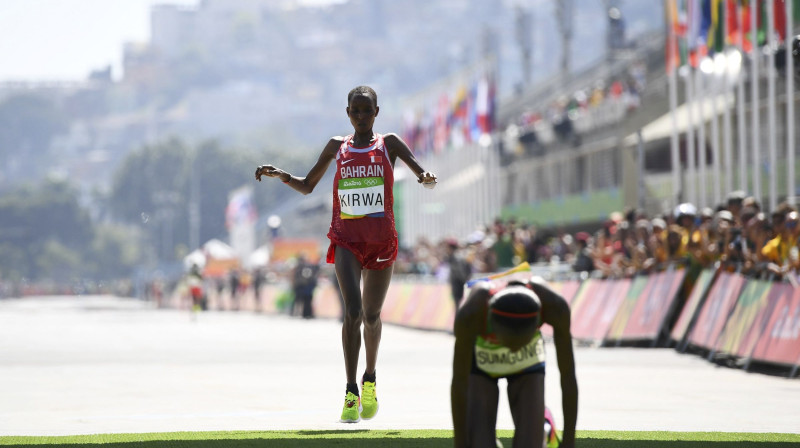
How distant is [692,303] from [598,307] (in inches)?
140

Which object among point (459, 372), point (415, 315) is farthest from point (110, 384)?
point (415, 315)

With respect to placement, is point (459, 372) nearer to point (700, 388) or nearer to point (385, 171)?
point (385, 171)

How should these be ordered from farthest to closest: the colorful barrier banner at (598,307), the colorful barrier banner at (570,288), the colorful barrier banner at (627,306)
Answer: the colorful barrier banner at (570,288) → the colorful barrier banner at (598,307) → the colorful barrier banner at (627,306)

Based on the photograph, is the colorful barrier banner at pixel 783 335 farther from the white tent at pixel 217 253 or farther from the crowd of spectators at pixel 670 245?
the white tent at pixel 217 253

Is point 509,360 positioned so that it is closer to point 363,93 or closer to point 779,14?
point 363,93

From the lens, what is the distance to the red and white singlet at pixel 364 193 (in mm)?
10773

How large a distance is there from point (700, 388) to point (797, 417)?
9.04ft

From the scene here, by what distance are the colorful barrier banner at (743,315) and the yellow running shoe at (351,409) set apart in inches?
251

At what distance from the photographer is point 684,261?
775 inches

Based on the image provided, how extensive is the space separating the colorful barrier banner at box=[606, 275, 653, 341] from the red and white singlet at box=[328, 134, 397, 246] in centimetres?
1037

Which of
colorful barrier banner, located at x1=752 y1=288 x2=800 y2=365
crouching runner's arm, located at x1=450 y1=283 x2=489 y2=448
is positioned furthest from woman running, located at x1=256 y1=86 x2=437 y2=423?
colorful barrier banner, located at x1=752 y1=288 x2=800 y2=365

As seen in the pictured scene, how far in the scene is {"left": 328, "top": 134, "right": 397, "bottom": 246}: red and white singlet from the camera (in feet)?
35.3

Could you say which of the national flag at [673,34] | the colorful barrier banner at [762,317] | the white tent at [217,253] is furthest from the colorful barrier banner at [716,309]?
the white tent at [217,253]

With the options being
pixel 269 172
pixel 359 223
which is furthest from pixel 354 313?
pixel 269 172
